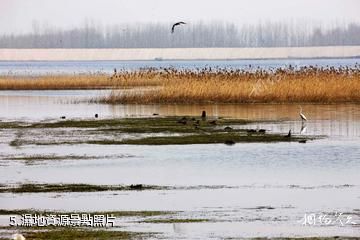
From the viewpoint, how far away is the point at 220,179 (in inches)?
651

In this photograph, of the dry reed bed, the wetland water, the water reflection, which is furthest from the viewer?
the dry reed bed

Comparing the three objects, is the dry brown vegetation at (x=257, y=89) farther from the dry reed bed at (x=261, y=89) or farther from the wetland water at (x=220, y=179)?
the wetland water at (x=220, y=179)

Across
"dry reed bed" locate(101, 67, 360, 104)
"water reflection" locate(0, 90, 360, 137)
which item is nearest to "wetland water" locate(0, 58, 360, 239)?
"water reflection" locate(0, 90, 360, 137)

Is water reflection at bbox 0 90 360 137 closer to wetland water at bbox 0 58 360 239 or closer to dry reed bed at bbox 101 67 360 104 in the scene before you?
wetland water at bbox 0 58 360 239

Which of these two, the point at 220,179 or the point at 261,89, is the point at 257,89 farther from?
the point at 220,179

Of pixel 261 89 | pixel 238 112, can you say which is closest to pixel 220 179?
pixel 238 112

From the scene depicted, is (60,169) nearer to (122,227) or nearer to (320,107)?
(122,227)

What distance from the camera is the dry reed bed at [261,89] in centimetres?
3534

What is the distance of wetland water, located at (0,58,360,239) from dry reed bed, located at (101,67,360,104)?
283 inches

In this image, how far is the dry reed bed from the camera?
3534 cm

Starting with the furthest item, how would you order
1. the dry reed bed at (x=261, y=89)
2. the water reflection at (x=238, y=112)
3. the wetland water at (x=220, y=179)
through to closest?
the dry reed bed at (x=261, y=89) < the water reflection at (x=238, y=112) < the wetland water at (x=220, y=179)

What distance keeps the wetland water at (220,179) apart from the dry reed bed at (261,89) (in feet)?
23.6

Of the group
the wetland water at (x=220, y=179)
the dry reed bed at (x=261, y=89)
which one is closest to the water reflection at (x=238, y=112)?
the wetland water at (x=220, y=179)

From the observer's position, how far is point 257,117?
29.7m
